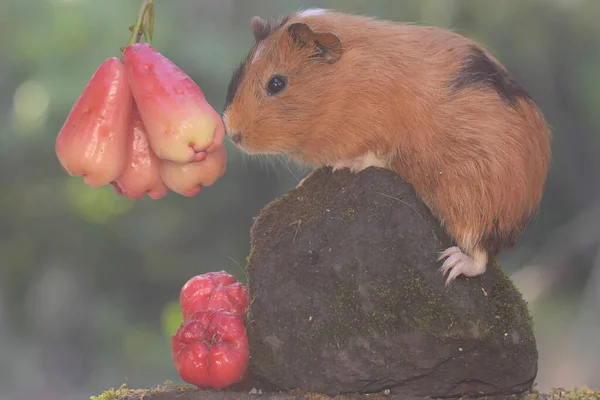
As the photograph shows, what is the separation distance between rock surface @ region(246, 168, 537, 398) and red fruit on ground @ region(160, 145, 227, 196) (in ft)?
0.84

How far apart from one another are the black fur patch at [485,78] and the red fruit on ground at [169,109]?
0.66m

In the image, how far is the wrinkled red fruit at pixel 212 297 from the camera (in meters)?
2.00

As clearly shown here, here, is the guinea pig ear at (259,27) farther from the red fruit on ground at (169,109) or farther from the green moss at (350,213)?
the green moss at (350,213)

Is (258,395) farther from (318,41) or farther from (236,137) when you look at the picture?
(318,41)

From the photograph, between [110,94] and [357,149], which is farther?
[357,149]

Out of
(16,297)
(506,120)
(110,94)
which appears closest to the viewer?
(110,94)

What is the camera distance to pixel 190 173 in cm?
184

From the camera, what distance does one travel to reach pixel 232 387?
1.98 meters

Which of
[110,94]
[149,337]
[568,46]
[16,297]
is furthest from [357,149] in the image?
[16,297]

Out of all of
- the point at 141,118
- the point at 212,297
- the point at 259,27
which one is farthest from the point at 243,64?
the point at 212,297

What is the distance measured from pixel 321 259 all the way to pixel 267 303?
180mm

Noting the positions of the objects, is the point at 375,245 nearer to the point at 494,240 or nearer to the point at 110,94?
the point at 494,240

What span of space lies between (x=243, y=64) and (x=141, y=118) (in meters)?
0.35

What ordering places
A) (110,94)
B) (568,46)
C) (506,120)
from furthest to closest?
(568,46) < (506,120) < (110,94)
